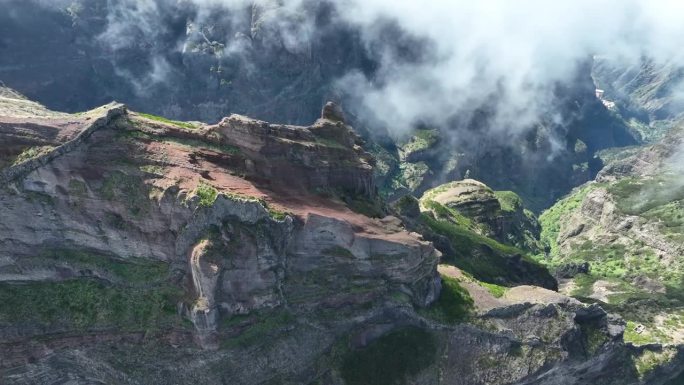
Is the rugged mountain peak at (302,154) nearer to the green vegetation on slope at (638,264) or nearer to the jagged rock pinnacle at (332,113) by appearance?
the jagged rock pinnacle at (332,113)

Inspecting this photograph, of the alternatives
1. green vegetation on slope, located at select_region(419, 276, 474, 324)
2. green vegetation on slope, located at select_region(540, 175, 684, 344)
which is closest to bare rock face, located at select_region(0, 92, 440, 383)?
green vegetation on slope, located at select_region(419, 276, 474, 324)

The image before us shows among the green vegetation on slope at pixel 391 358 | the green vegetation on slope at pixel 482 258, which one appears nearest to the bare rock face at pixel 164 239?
the green vegetation on slope at pixel 391 358

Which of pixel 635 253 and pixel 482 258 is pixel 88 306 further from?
pixel 635 253

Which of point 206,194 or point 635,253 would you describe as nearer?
point 206,194

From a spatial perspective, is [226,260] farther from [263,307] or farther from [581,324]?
[581,324]

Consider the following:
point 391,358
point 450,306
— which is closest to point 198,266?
point 391,358

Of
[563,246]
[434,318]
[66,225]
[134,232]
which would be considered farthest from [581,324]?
[563,246]
